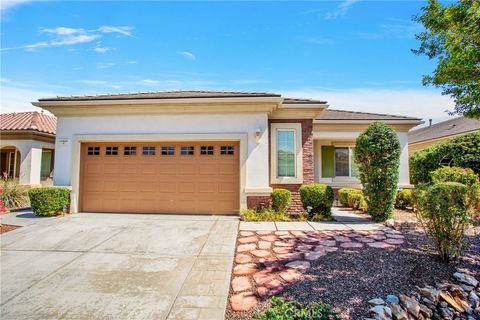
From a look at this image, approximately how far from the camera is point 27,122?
15312 millimetres

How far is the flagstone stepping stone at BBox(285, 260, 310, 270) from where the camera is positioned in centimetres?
443

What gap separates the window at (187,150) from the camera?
945 cm

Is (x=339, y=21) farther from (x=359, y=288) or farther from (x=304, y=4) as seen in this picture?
(x=359, y=288)

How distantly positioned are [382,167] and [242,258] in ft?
18.7

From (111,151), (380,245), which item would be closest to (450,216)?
(380,245)

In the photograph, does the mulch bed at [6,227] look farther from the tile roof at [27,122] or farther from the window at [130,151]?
the tile roof at [27,122]

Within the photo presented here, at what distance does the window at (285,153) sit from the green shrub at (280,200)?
1.22 metres

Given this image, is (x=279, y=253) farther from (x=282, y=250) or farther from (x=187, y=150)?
(x=187, y=150)

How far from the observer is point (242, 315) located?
3172mm

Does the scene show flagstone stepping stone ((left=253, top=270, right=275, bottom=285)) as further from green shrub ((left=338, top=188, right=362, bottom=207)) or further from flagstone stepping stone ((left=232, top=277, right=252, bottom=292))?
green shrub ((left=338, top=188, right=362, bottom=207))

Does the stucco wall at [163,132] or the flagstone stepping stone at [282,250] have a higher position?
the stucco wall at [163,132]

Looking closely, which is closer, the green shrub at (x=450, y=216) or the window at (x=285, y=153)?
the green shrub at (x=450, y=216)

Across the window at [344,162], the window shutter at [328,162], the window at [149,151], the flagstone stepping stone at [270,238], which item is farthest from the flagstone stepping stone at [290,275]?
the window at [344,162]

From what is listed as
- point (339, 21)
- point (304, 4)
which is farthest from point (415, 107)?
point (304, 4)
